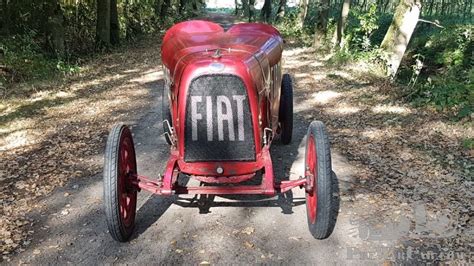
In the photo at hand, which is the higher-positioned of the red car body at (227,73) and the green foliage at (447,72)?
the red car body at (227,73)

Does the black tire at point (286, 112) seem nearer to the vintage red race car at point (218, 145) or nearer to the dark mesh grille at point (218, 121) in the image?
the vintage red race car at point (218, 145)

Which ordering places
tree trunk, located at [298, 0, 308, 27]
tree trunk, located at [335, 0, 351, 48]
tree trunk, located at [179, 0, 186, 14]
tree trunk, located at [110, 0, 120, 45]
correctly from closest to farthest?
tree trunk, located at [335, 0, 351, 48] → tree trunk, located at [110, 0, 120, 45] → tree trunk, located at [298, 0, 308, 27] → tree trunk, located at [179, 0, 186, 14]

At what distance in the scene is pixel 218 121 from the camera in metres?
3.85

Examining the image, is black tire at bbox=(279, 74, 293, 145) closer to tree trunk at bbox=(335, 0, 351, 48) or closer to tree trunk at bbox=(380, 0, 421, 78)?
tree trunk at bbox=(380, 0, 421, 78)

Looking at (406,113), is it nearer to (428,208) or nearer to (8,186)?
(428,208)

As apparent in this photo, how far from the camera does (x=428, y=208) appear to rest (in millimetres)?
4438

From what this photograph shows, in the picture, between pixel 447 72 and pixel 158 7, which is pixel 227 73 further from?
pixel 158 7

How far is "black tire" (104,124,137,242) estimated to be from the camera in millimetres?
3584

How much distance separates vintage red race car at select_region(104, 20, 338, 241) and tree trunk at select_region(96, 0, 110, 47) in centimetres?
1122

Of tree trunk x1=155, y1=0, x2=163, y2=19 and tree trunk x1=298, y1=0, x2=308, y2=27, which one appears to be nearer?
tree trunk x1=298, y1=0, x2=308, y2=27

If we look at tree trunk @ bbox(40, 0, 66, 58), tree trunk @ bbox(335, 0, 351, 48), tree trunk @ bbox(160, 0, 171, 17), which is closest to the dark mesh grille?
tree trunk @ bbox(40, 0, 66, 58)

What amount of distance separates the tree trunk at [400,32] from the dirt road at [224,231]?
545cm

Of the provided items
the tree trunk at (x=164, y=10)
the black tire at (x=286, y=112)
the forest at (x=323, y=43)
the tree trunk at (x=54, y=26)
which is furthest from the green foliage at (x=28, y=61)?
the tree trunk at (x=164, y=10)

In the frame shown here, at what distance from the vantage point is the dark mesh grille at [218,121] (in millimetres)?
3756
